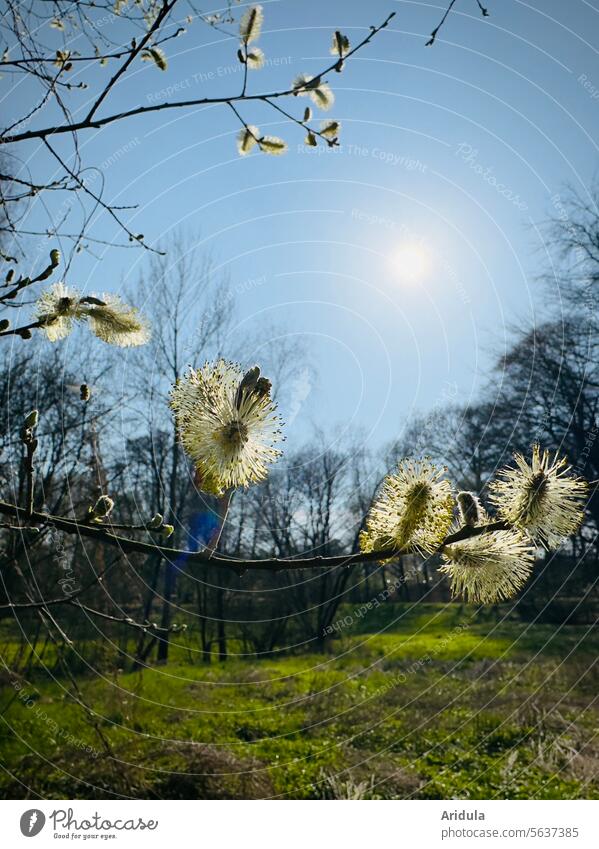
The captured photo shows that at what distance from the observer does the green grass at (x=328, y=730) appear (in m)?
3.48

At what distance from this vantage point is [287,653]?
8438mm

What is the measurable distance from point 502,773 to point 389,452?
7.50ft
